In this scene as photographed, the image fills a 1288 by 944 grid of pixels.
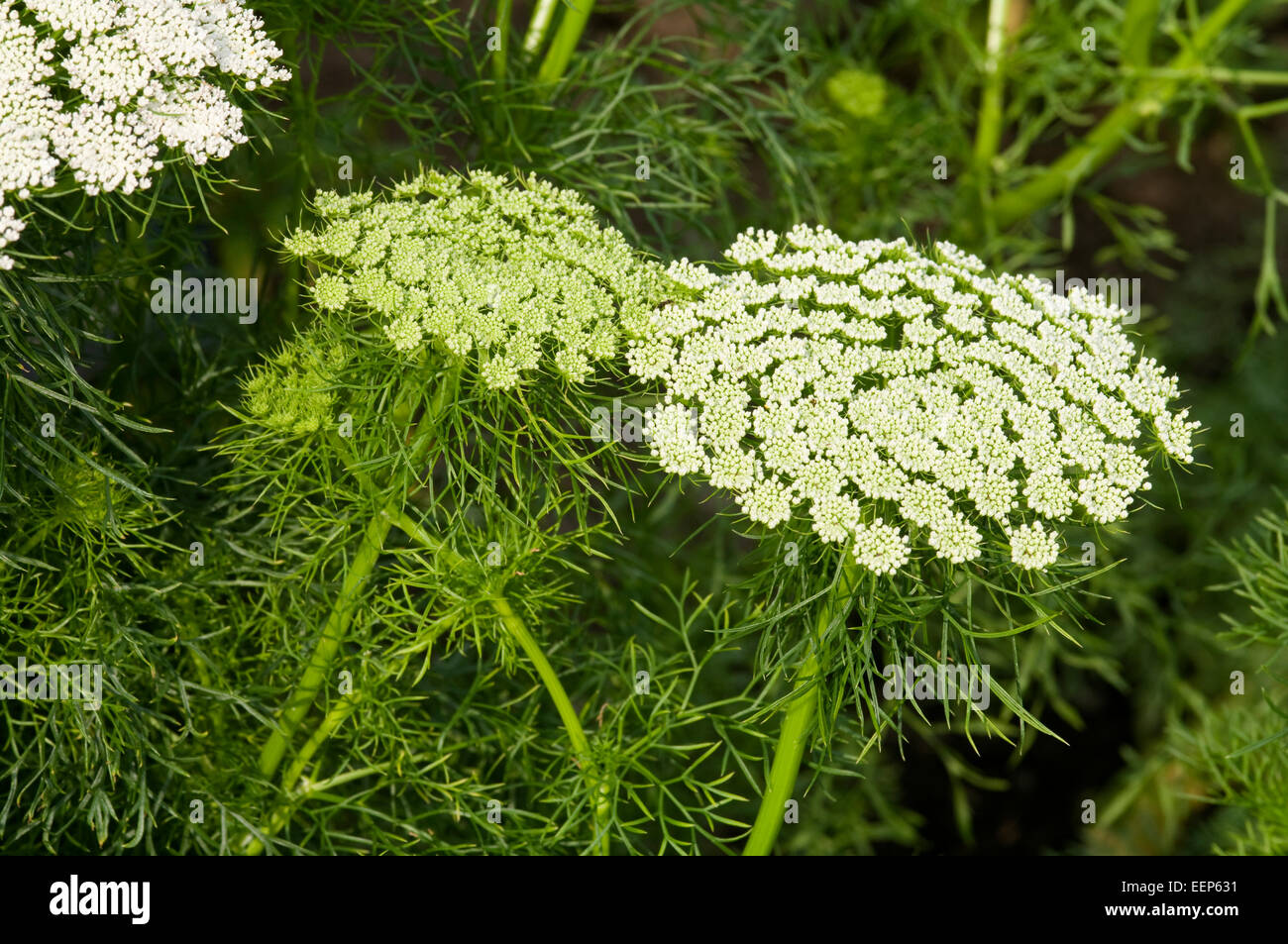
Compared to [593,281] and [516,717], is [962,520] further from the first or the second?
[516,717]

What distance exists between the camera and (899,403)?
1.06m

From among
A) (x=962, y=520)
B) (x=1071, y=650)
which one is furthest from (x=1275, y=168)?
(x=962, y=520)

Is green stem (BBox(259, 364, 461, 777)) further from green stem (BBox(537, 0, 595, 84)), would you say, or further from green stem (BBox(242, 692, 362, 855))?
green stem (BBox(537, 0, 595, 84))

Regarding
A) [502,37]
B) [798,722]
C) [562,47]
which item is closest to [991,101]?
[562,47]

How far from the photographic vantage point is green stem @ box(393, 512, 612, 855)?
1198 millimetres

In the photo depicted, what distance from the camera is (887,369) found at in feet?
3.61

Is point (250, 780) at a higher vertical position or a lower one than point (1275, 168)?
lower

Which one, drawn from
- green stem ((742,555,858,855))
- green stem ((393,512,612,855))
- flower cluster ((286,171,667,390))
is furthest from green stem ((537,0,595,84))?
green stem ((742,555,858,855))

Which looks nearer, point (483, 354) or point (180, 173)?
point (483, 354)

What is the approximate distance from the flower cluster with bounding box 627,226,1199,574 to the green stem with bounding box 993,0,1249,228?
3.01 feet

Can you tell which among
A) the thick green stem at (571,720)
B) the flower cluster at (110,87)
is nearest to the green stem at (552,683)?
the thick green stem at (571,720)

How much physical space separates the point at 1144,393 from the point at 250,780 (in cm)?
104

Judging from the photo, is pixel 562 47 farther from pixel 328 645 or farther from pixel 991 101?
pixel 991 101

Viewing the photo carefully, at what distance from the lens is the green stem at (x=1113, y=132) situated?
192cm
